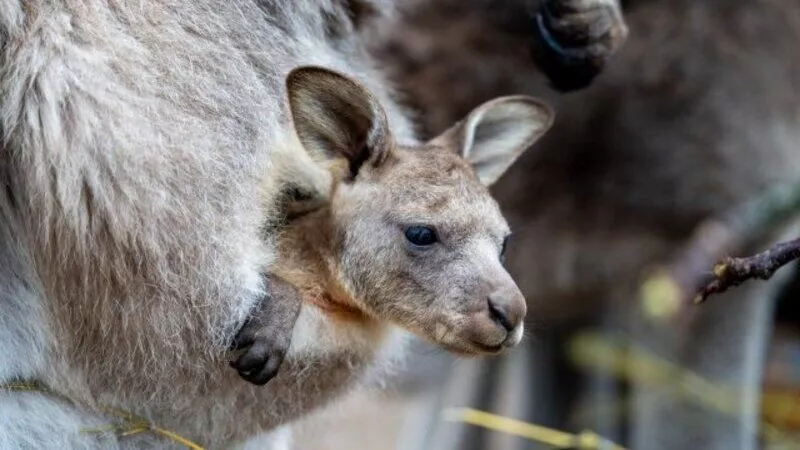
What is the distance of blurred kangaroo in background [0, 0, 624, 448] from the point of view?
1.44 metres

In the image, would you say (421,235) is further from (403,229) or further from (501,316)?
(501,316)

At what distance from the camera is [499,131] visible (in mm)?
1715

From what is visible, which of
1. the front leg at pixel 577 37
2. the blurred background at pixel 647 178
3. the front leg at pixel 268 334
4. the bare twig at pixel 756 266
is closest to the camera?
the bare twig at pixel 756 266

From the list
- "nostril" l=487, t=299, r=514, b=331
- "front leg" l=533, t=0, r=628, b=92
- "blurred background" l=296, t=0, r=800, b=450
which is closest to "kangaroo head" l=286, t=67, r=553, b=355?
"nostril" l=487, t=299, r=514, b=331

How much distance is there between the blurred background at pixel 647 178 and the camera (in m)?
2.59

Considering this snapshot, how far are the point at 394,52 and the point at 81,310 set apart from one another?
1.26 meters

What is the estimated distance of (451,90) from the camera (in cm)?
262

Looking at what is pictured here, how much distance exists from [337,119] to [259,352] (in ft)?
0.94

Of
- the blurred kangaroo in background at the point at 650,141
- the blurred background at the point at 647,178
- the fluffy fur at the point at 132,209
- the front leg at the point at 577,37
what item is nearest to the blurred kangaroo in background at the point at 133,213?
the fluffy fur at the point at 132,209

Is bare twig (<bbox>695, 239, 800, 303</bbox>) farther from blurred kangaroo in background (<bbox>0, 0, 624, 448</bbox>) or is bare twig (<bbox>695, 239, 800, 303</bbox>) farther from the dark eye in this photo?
blurred kangaroo in background (<bbox>0, 0, 624, 448</bbox>)

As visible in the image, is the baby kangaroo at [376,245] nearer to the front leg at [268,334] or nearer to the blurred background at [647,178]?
the front leg at [268,334]

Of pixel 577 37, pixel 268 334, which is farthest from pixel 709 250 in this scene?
pixel 268 334

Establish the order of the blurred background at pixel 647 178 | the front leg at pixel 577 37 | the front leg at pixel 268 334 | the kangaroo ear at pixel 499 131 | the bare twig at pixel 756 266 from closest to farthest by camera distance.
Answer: the bare twig at pixel 756 266 → the front leg at pixel 268 334 → the kangaroo ear at pixel 499 131 → the front leg at pixel 577 37 → the blurred background at pixel 647 178

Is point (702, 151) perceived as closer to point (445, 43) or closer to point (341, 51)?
point (445, 43)
